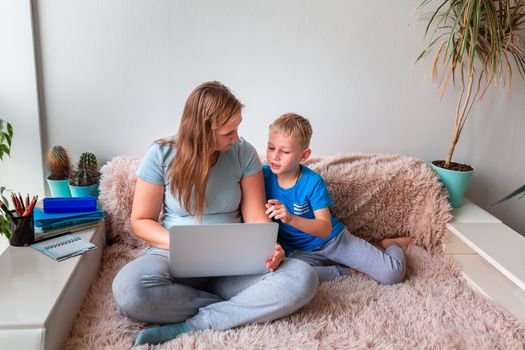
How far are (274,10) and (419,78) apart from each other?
0.74 m

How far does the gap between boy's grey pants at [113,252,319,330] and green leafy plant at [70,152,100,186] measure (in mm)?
528

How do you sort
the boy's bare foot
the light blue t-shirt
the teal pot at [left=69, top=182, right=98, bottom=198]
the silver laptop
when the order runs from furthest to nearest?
1. the boy's bare foot
2. the teal pot at [left=69, top=182, right=98, bottom=198]
3. the light blue t-shirt
4. the silver laptop

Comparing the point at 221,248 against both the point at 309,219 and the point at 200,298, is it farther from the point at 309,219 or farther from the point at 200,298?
the point at 309,219

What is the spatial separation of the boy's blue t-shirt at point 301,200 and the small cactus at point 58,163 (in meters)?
0.80

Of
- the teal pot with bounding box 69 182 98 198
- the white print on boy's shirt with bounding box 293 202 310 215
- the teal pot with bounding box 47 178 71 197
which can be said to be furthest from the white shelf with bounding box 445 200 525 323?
the teal pot with bounding box 47 178 71 197

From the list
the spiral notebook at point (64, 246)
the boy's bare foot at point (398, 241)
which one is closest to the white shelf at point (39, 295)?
the spiral notebook at point (64, 246)

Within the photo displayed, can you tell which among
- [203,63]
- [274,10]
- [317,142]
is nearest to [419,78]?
[317,142]

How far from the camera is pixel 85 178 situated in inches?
64.8

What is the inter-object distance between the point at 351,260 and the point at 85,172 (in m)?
Answer: 1.10

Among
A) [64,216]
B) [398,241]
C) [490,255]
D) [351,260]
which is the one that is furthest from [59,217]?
[490,255]

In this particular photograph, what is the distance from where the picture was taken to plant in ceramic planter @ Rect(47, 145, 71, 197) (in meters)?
1.64

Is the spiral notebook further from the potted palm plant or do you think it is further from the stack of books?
the potted palm plant

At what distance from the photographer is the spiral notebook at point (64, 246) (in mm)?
1281

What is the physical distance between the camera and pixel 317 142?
76.4 inches
